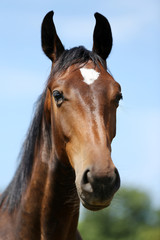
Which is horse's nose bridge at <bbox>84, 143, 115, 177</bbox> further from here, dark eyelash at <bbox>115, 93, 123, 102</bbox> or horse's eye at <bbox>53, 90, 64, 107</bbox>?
dark eyelash at <bbox>115, 93, 123, 102</bbox>

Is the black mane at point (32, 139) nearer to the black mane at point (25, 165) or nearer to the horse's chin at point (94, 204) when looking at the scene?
the black mane at point (25, 165)

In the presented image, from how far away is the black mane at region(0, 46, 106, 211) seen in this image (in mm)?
4980

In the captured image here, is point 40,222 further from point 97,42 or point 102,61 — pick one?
point 97,42

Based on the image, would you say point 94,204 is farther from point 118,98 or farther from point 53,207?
point 118,98

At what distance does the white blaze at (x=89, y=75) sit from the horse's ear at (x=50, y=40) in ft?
2.44

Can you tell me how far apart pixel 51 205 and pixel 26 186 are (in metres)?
0.45

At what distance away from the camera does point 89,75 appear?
4609 mm

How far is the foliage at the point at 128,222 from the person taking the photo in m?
69.7

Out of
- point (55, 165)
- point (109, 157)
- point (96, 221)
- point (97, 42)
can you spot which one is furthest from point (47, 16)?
point (96, 221)

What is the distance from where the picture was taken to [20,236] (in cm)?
474

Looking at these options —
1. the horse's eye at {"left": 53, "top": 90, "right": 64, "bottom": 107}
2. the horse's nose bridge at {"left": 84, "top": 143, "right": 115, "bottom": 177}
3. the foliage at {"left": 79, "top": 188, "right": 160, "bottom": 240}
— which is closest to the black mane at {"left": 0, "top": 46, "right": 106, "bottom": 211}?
the horse's eye at {"left": 53, "top": 90, "right": 64, "bottom": 107}

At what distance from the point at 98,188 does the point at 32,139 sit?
1.54 metres

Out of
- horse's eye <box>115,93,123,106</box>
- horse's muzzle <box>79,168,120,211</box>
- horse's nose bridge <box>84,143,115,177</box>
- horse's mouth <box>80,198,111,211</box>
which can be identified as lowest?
horse's mouth <box>80,198,111,211</box>

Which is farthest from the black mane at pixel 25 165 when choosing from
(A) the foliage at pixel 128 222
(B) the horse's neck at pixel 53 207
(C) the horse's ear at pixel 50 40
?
(A) the foliage at pixel 128 222
